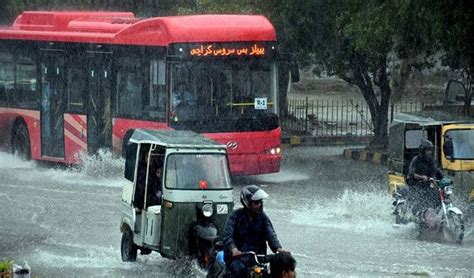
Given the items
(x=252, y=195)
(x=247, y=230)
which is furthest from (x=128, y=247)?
(x=252, y=195)

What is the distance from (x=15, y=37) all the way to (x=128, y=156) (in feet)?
44.8

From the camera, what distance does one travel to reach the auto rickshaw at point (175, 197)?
15289mm

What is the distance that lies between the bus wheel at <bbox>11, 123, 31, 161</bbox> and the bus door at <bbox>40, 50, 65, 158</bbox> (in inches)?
30.9

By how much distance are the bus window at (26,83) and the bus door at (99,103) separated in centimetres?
206

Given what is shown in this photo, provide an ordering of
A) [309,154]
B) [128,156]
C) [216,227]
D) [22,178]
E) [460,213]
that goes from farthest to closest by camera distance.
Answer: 1. [309,154]
2. [22,178]
3. [460,213]
4. [128,156]
5. [216,227]

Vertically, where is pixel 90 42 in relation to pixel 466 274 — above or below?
above

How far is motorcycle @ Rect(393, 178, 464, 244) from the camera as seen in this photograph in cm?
1839

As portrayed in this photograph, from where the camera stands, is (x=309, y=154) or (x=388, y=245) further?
(x=309, y=154)

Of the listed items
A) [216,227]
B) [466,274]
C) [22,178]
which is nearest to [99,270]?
[216,227]

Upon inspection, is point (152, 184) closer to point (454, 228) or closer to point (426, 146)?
A: point (426, 146)

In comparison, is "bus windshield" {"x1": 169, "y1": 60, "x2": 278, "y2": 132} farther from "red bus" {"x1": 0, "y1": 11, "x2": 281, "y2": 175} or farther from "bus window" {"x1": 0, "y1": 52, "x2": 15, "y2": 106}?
"bus window" {"x1": 0, "y1": 52, "x2": 15, "y2": 106}

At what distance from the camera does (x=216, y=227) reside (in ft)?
50.0

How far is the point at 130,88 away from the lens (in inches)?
1036

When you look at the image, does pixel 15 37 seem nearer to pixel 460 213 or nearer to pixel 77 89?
pixel 77 89
